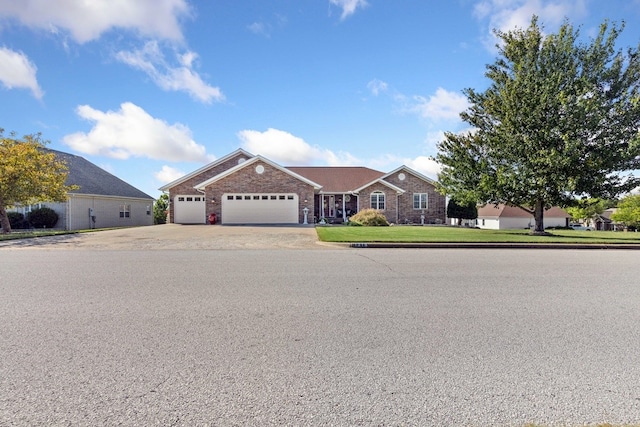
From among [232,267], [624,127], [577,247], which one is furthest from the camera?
[624,127]

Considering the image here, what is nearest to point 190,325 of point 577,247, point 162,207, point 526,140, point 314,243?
→ point 314,243

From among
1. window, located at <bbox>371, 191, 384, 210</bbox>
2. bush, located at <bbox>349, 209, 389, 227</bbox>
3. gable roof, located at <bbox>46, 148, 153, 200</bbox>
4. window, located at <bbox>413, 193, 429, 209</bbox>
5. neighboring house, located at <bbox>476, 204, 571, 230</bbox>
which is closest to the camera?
bush, located at <bbox>349, 209, 389, 227</bbox>

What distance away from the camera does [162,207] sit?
139 feet

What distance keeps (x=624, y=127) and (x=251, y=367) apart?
67.6 ft

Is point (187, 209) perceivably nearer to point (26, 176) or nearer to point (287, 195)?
point (287, 195)

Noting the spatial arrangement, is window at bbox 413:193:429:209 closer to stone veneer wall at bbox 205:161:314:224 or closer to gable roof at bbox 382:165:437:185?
gable roof at bbox 382:165:437:185

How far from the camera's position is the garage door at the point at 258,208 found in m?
28.2

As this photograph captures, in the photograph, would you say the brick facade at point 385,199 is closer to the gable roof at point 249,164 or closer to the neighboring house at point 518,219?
the gable roof at point 249,164

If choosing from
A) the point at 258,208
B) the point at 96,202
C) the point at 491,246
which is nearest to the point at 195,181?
the point at 258,208

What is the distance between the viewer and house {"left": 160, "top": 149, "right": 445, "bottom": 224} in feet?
92.3

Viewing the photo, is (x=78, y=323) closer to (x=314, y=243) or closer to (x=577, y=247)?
(x=314, y=243)

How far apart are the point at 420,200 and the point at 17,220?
3008cm

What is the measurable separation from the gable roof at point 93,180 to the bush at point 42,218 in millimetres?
2123

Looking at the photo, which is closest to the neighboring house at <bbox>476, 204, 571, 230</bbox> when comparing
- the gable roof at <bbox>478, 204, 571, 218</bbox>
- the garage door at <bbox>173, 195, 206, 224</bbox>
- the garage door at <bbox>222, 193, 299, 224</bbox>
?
the gable roof at <bbox>478, 204, 571, 218</bbox>
